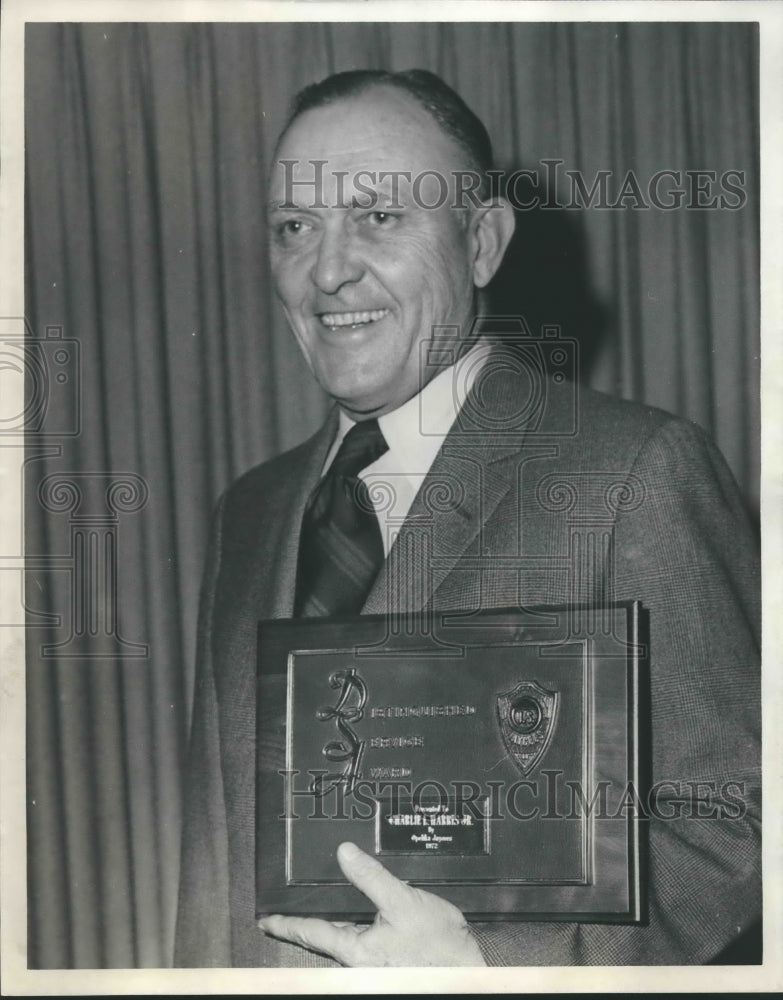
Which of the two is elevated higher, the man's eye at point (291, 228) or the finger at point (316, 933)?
the man's eye at point (291, 228)

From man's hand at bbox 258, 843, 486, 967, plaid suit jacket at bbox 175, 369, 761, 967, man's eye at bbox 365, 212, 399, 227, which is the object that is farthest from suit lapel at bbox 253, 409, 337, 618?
man's hand at bbox 258, 843, 486, 967

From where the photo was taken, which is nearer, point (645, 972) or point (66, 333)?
point (645, 972)

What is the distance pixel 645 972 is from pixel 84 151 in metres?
1.82

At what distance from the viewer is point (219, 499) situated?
256 centimetres

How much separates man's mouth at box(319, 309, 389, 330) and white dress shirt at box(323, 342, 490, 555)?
15 cm

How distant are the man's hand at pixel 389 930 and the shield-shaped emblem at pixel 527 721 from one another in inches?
11.4

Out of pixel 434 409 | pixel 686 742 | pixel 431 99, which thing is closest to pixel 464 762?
pixel 686 742

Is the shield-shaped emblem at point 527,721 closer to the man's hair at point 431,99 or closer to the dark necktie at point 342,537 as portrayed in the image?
the dark necktie at point 342,537

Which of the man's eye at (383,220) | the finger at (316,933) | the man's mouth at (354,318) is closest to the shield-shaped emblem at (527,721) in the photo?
the finger at (316,933)

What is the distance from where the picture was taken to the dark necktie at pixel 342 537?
2.45 metres

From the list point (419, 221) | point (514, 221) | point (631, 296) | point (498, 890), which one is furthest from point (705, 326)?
point (498, 890)

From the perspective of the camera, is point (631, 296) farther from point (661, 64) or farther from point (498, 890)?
point (498, 890)

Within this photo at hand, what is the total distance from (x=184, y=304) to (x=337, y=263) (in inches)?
12.7

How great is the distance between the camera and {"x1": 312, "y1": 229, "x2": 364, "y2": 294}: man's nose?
8.02 ft
